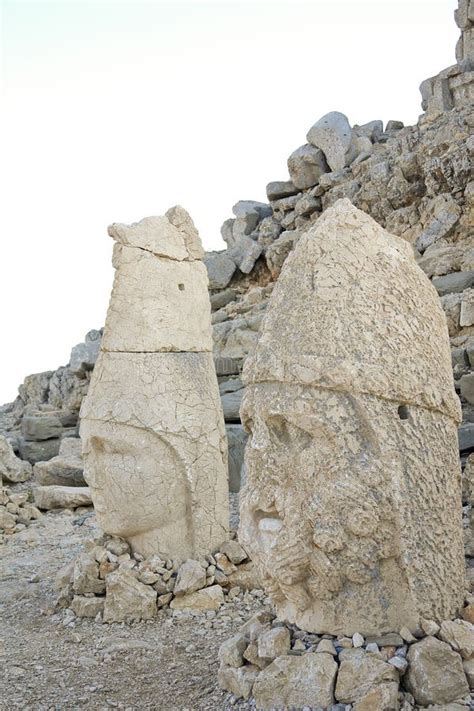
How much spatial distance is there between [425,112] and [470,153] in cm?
409

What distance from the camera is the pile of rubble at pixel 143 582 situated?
4.55 meters

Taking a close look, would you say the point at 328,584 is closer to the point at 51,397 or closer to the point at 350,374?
the point at 350,374

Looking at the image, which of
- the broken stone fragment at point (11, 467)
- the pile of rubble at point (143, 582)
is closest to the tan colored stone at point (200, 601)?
the pile of rubble at point (143, 582)

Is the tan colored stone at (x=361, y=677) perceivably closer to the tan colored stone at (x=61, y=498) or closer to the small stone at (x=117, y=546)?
the small stone at (x=117, y=546)

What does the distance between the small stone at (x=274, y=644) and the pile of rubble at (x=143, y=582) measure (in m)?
1.85

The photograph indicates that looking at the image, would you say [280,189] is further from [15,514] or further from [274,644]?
[274,644]

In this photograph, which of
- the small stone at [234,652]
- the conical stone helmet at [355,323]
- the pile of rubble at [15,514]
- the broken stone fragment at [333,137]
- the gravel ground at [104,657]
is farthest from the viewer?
the broken stone fragment at [333,137]

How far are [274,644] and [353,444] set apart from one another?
0.86m

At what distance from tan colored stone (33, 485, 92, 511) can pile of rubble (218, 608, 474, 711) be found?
5.71 m

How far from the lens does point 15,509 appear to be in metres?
7.73

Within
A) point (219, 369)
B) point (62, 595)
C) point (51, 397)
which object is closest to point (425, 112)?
point (219, 369)

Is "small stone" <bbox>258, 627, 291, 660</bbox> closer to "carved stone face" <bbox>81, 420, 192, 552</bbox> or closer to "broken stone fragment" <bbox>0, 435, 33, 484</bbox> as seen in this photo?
"carved stone face" <bbox>81, 420, 192, 552</bbox>

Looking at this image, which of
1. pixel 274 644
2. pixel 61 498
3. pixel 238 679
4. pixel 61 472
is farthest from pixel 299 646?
pixel 61 472

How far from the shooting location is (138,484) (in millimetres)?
4836
